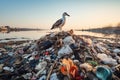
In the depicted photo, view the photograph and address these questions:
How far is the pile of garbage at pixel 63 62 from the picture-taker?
7.26m

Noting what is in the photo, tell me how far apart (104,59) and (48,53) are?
2.12 m

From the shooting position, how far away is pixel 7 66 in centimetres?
927

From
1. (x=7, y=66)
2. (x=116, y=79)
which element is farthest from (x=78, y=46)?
(x=7, y=66)

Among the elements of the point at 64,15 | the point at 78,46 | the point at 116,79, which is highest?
the point at 64,15

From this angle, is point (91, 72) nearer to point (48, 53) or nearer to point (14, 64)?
point (48, 53)

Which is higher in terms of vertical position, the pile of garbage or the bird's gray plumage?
the bird's gray plumage

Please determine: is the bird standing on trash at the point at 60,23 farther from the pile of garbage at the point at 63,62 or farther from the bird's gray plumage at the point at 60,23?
the pile of garbage at the point at 63,62

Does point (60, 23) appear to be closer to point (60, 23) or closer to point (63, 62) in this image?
point (60, 23)

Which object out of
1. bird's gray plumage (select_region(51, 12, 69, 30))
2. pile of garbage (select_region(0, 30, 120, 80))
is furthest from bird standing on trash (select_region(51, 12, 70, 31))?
pile of garbage (select_region(0, 30, 120, 80))

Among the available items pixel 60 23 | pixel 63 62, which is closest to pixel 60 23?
pixel 60 23

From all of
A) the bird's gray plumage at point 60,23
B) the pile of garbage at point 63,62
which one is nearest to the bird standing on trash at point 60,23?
the bird's gray plumage at point 60,23

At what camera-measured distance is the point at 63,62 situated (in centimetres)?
745

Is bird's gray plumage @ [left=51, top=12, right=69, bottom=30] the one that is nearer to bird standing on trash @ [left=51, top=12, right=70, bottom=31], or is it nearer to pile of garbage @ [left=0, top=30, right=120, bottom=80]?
bird standing on trash @ [left=51, top=12, right=70, bottom=31]

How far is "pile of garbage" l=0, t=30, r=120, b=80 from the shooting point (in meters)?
7.26
